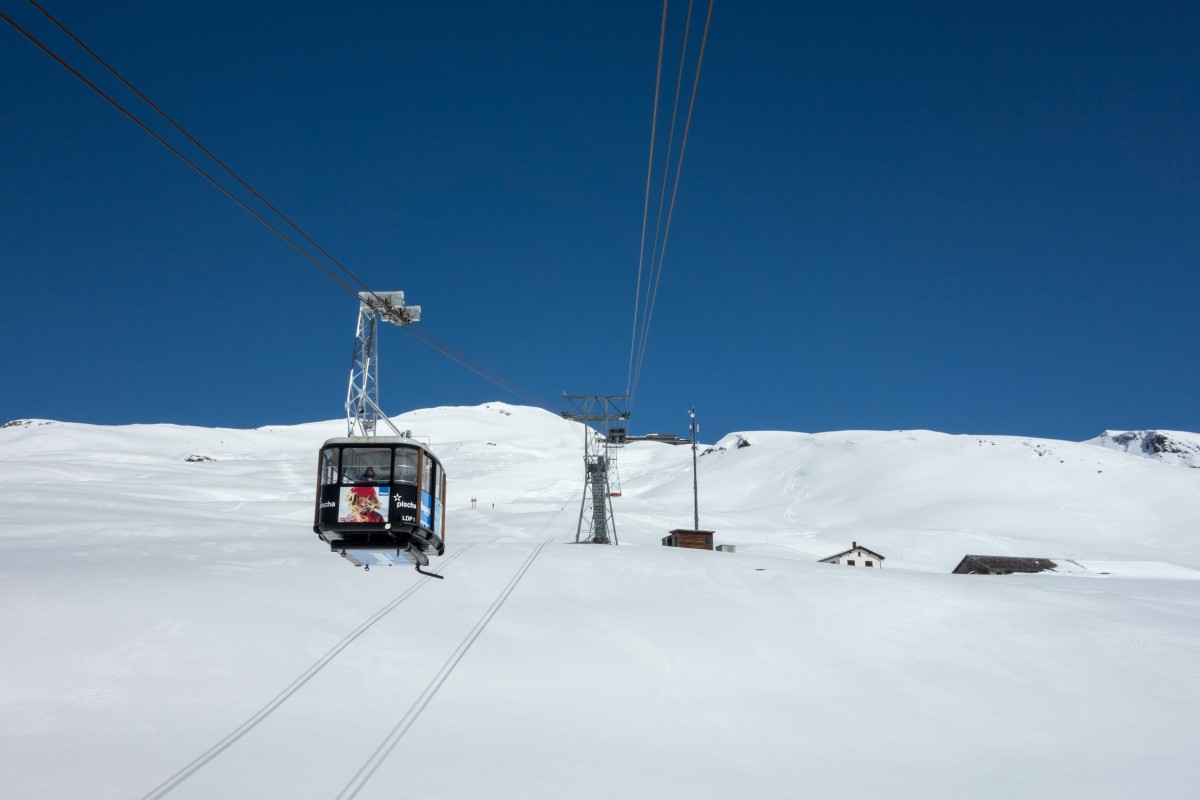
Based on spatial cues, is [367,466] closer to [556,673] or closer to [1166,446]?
[556,673]

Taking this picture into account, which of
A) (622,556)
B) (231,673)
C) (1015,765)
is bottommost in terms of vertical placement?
(1015,765)

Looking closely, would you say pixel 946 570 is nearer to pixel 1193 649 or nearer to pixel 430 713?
pixel 1193 649

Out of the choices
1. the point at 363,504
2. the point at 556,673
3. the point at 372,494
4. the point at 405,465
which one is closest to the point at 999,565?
the point at 556,673

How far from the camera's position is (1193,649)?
91.1 ft

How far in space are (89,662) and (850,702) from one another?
21.6m

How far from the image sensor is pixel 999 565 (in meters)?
54.4

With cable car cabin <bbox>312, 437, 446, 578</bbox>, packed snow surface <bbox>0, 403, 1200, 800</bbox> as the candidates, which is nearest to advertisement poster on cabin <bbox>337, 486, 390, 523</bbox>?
cable car cabin <bbox>312, 437, 446, 578</bbox>

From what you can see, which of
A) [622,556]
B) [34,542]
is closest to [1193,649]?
[622,556]

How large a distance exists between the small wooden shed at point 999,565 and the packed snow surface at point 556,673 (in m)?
9.90

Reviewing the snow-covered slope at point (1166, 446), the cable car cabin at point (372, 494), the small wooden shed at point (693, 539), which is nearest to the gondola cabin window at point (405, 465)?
the cable car cabin at point (372, 494)

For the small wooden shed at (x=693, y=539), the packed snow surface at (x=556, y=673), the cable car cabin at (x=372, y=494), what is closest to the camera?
the cable car cabin at (x=372, y=494)

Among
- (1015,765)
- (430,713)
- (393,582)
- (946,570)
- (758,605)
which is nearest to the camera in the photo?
(1015,765)

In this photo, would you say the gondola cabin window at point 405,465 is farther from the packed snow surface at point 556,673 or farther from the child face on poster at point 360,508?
the packed snow surface at point 556,673

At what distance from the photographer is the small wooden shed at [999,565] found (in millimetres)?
53531
